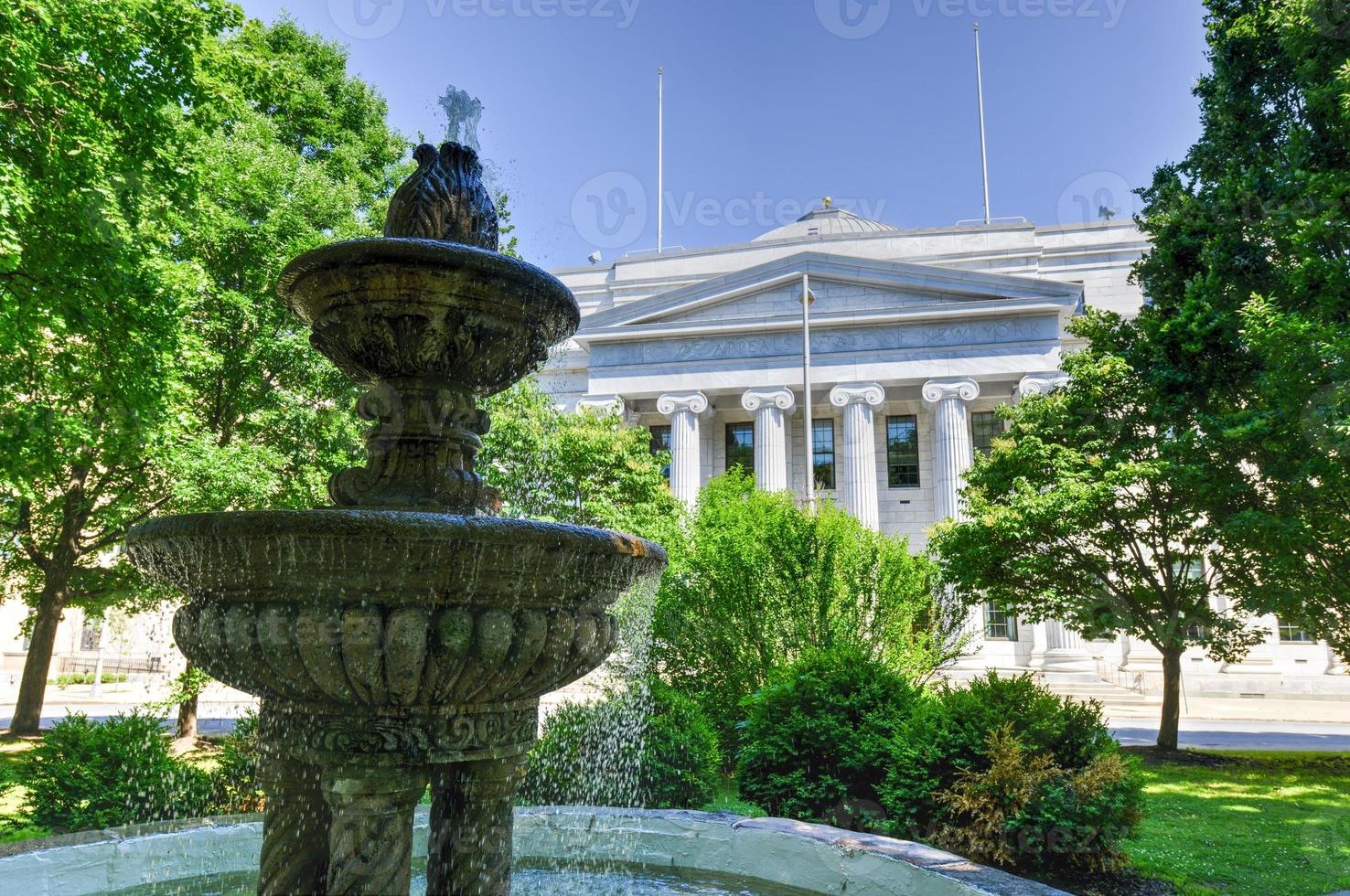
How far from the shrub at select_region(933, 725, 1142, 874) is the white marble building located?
24062 millimetres

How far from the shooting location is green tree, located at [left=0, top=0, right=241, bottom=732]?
9219 mm

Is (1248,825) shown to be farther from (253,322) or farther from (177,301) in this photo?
(253,322)

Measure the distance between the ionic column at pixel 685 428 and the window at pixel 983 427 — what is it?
12319 mm

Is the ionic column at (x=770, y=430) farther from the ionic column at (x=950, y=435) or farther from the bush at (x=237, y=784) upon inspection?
the bush at (x=237, y=784)

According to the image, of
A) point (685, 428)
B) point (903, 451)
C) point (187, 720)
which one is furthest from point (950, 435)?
point (187, 720)

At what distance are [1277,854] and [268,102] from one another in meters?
21.2

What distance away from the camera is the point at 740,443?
132 feet

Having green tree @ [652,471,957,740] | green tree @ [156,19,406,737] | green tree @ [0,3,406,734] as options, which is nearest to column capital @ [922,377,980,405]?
green tree @ [652,471,957,740]

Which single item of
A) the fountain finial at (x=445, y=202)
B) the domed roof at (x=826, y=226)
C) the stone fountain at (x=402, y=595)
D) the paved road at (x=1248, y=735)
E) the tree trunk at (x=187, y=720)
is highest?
the domed roof at (x=826, y=226)

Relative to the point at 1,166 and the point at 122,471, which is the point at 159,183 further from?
the point at 122,471

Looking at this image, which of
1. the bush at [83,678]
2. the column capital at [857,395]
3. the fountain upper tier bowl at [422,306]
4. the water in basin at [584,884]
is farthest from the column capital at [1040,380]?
the bush at [83,678]

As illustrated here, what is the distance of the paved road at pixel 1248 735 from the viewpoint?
1859cm

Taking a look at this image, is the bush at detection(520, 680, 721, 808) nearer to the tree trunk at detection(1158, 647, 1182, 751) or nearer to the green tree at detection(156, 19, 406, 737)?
the green tree at detection(156, 19, 406, 737)

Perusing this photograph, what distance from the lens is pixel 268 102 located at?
17.8 m
